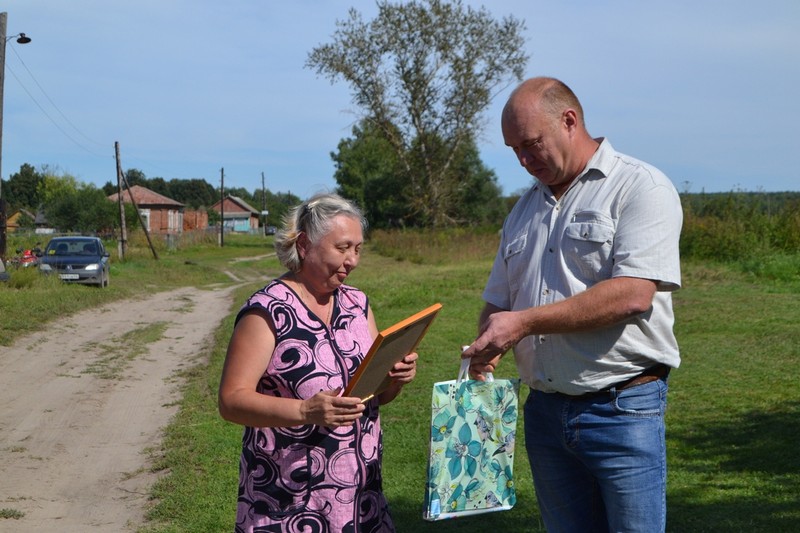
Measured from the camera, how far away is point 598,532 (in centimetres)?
321

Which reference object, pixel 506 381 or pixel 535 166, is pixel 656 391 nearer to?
pixel 506 381

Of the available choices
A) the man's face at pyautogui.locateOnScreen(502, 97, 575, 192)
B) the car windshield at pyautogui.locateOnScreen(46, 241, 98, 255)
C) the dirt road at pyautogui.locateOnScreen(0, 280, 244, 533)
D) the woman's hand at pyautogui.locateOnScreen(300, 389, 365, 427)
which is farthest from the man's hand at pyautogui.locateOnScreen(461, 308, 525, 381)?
the car windshield at pyautogui.locateOnScreen(46, 241, 98, 255)

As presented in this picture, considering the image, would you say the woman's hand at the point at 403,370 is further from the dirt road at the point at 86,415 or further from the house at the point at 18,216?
the house at the point at 18,216

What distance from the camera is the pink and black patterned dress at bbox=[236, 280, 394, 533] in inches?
121

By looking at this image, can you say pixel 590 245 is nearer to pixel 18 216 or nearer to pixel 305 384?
pixel 305 384

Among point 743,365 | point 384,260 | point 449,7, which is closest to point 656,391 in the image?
point 743,365

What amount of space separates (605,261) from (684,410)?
562 cm

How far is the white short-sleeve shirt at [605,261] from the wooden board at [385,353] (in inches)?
16.4

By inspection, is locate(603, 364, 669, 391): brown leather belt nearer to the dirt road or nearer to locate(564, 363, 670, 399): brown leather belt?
locate(564, 363, 670, 399): brown leather belt

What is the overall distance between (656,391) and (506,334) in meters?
0.55

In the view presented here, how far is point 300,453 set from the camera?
10.2 ft

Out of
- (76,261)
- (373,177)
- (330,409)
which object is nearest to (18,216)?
(373,177)

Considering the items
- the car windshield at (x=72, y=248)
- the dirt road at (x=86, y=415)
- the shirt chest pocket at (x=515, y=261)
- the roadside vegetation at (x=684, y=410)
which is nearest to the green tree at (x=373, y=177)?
the car windshield at (x=72, y=248)

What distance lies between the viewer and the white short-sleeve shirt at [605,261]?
2875 millimetres
